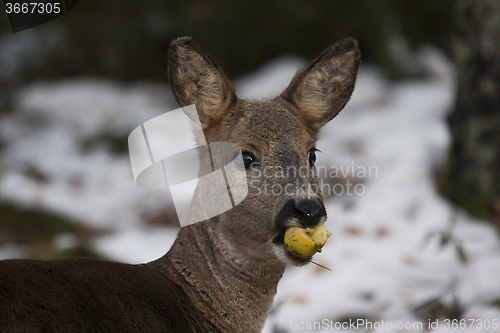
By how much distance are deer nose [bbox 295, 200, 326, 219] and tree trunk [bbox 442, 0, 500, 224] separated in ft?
11.4

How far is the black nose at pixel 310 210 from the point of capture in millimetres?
2320

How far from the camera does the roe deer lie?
217 cm

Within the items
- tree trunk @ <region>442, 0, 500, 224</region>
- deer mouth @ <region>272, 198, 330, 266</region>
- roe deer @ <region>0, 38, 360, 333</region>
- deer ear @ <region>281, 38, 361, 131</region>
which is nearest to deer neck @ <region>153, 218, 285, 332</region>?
roe deer @ <region>0, 38, 360, 333</region>

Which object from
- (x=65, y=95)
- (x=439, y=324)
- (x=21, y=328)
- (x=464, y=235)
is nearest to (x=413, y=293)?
(x=439, y=324)

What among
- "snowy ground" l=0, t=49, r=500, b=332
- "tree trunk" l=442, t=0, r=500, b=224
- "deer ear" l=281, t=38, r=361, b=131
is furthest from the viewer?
"tree trunk" l=442, t=0, r=500, b=224

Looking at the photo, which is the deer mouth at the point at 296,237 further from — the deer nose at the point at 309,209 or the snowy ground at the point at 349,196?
the snowy ground at the point at 349,196

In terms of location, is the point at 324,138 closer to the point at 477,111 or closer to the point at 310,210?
the point at 310,210

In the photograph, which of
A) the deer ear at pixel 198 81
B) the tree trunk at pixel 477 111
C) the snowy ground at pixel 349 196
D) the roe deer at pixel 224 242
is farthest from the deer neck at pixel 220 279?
the tree trunk at pixel 477 111

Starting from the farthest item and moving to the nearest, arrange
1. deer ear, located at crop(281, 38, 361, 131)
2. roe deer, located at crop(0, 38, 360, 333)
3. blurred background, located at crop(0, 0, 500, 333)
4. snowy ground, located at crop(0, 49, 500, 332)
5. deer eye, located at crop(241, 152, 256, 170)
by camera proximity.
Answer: blurred background, located at crop(0, 0, 500, 333)
snowy ground, located at crop(0, 49, 500, 332)
deer ear, located at crop(281, 38, 361, 131)
deer eye, located at crop(241, 152, 256, 170)
roe deer, located at crop(0, 38, 360, 333)

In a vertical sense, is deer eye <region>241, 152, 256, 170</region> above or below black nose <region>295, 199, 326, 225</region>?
above

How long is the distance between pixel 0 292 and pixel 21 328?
155 mm

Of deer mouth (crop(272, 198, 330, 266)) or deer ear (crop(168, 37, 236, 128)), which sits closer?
deer mouth (crop(272, 198, 330, 266))

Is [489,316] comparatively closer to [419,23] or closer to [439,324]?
[439,324]

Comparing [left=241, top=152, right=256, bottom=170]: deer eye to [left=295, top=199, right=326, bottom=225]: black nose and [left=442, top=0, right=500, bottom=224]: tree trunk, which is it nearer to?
[left=295, top=199, right=326, bottom=225]: black nose
